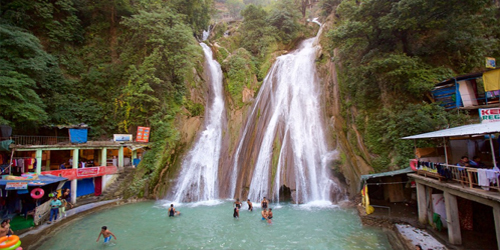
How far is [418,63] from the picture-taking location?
1647cm

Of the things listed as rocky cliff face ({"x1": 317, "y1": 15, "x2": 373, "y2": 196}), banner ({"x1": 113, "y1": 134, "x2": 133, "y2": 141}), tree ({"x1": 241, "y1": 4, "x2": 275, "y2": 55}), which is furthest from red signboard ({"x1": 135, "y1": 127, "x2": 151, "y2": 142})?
tree ({"x1": 241, "y1": 4, "x2": 275, "y2": 55})

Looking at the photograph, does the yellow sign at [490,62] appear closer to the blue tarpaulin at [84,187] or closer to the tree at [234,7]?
the blue tarpaulin at [84,187]

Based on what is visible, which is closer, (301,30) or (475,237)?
(475,237)

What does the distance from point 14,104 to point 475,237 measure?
27984mm

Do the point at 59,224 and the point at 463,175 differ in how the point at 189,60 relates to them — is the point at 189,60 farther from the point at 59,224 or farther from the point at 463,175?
the point at 463,175

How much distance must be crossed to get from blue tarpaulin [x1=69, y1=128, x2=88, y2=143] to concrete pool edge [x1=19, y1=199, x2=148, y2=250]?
20.5 ft

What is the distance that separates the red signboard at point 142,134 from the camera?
2322cm

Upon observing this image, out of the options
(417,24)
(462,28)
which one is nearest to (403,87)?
(417,24)

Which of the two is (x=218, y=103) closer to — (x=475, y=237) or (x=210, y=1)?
(x=210, y=1)

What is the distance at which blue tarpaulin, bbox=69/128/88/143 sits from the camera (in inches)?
832

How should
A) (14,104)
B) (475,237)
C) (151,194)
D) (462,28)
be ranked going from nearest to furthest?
(475,237) < (462,28) < (14,104) < (151,194)

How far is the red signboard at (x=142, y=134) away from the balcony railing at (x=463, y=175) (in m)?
21.6

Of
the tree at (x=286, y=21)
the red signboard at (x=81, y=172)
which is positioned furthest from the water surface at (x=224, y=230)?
the tree at (x=286, y=21)

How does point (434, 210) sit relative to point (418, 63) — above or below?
below
